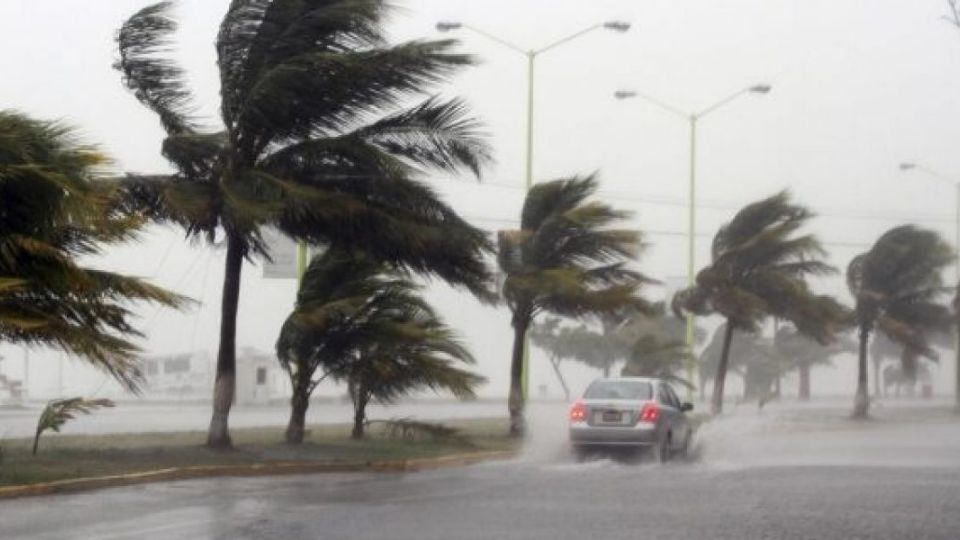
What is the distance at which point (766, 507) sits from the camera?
1686 centimetres

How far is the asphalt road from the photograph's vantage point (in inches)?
566

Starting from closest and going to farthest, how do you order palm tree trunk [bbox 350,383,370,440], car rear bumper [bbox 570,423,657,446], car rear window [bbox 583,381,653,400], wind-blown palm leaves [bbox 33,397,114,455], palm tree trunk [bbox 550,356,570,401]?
wind-blown palm leaves [bbox 33,397,114,455] → car rear bumper [bbox 570,423,657,446] → car rear window [bbox 583,381,653,400] → palm tree trunk [bbox 350,383,370,440] → palm tree trunk [bbox 550,356,570,401]

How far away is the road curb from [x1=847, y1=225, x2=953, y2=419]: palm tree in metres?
24.3

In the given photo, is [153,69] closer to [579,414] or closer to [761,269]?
[579,414]

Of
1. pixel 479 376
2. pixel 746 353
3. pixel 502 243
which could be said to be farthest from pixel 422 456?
pixel 746 353

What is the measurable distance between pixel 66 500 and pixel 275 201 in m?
6.15

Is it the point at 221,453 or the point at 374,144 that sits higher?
the point at 374,144

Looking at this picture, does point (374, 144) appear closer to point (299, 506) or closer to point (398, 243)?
point (398, 243)

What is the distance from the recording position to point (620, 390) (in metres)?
25.9

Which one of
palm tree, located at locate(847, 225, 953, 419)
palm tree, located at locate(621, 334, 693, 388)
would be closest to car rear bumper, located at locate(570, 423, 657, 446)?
palm tree, located at locate(621, 334, 693, 388)

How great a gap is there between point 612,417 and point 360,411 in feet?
14.5

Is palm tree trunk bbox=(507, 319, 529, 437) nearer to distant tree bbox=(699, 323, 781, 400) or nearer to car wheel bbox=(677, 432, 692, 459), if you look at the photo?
car wheel bbox=(677, 432, 692, 459)

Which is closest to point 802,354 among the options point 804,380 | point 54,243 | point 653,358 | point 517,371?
point 804,380

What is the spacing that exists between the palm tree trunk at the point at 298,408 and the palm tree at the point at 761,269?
18415 millimetres
